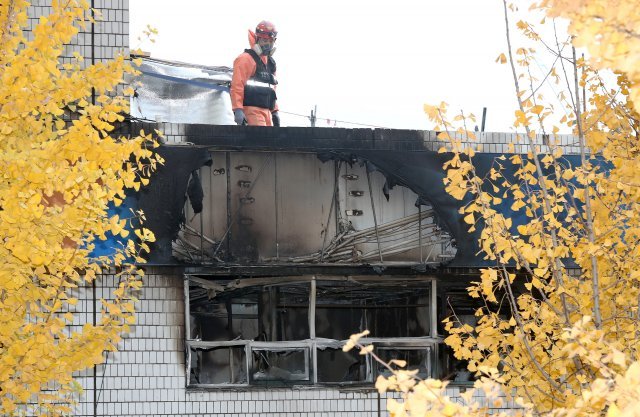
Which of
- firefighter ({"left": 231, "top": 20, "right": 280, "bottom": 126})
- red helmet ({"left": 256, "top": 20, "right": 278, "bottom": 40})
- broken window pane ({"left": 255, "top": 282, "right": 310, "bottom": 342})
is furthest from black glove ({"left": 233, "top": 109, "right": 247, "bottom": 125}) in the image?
broken window pane ({"left": 255, "top": 282, "right": 310, "bottom": 342})

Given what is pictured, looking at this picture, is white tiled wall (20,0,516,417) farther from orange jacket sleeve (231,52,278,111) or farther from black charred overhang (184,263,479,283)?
orange jacket sleeve (231,52,278,111)

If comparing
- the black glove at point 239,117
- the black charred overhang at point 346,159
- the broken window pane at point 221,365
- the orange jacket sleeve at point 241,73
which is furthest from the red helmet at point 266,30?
the broken window pane at point 221,365

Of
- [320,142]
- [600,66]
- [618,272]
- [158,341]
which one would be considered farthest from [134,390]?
[600,66]

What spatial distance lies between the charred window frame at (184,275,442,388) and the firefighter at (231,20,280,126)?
7.51 feet

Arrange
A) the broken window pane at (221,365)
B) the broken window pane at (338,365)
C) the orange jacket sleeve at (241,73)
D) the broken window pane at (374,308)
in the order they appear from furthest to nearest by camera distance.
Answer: the orange jacket sleeve at (241,73), the broken window pane at (338,365), the broken window pane at (374,308), the broken window pane at (221,365)

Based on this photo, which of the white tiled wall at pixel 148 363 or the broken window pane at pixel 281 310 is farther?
the broken window pane at pixel 281 310

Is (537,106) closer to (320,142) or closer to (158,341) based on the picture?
(320,142)

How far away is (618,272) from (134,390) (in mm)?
6138

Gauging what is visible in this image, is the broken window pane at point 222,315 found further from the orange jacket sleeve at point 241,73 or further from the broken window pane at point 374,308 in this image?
→ the orange jacket sleeve at point 241,73

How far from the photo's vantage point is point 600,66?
4.07 m

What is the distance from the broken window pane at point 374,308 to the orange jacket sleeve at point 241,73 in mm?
2657

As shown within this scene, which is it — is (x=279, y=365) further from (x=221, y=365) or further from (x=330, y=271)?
(x=330, y=271)

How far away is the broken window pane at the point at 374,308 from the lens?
527 inches

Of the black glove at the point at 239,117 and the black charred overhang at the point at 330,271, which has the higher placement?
the black glove at the point at 239,117
